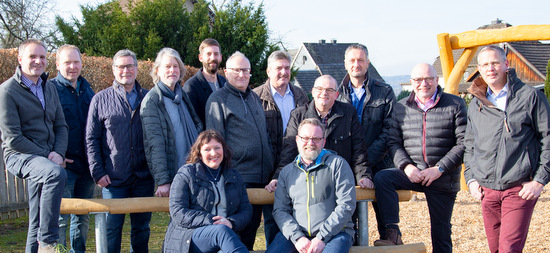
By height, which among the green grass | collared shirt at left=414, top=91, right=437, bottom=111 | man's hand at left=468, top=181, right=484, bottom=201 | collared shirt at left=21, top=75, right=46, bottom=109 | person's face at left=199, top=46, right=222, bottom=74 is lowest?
the green grass

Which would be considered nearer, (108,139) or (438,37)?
(108,139)

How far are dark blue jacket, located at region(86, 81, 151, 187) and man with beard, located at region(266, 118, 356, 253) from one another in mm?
1308

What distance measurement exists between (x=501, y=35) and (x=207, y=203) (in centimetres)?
619

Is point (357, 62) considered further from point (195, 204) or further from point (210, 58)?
point (195, 204)

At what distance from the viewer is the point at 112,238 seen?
14.1ft

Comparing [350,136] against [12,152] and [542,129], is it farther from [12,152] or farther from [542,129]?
[12,152]

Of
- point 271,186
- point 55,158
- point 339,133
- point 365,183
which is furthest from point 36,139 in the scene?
point 365,183

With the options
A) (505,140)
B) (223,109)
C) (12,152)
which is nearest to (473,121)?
(505,140)

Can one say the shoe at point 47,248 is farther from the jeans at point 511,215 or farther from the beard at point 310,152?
the jeans at point 511,215

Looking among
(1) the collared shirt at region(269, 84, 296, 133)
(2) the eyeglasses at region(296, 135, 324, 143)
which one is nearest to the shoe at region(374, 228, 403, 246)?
(2) the eyeglasses at region(296, 135, 324, 143)

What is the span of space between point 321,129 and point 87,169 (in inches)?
87.0

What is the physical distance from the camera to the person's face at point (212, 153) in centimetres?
393

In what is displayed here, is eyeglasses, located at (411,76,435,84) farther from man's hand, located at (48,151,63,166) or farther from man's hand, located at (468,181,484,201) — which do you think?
man's hand, located at (48,151,63,166)

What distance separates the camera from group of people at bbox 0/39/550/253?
12.5 feet
